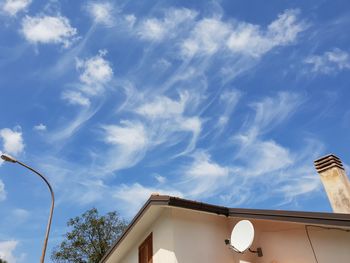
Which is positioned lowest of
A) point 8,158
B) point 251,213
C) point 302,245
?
point 302,245

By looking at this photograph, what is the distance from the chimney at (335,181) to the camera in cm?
864

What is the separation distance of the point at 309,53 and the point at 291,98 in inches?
91.5

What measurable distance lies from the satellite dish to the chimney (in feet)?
9.05

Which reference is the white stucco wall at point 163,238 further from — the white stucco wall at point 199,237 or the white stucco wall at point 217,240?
the white stucco wall at point 199,237

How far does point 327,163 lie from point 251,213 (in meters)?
3.01

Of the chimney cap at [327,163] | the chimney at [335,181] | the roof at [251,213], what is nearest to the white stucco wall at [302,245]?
the roof at [251,213]

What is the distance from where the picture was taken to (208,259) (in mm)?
8633

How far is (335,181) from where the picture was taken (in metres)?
9.11

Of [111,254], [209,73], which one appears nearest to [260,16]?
[209,73]

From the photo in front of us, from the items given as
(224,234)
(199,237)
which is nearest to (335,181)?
(224,234)

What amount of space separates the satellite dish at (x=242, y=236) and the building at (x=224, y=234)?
43 centimetres

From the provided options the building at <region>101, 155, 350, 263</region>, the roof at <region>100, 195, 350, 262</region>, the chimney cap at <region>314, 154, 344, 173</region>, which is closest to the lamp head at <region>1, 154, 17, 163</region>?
the roof at <region>100, 195, 350, 262</region>

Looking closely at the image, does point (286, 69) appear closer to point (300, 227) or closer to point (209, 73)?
point (209, 73)

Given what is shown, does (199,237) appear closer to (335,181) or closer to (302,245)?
(302,245)
